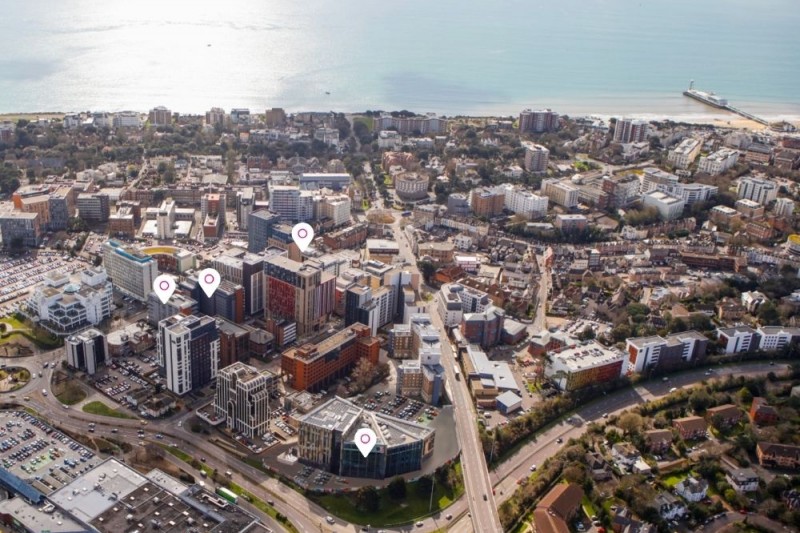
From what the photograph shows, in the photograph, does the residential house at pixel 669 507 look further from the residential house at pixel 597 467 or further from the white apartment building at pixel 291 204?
the white apartment building at pixel 291 204

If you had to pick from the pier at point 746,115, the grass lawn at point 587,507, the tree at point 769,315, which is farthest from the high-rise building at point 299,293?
the pier at point 746,115

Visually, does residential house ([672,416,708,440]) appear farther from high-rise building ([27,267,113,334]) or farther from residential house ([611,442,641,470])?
high-rise building ([27,267,113,334])

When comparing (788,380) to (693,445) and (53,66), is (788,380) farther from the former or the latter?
(53,66)

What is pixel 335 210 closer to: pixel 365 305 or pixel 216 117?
pixel 365 305

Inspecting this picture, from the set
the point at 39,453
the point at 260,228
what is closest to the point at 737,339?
the point at 260,228

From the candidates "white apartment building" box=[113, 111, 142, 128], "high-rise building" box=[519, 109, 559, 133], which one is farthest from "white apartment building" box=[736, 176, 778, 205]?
"white apartment building" box=[113, 111, 142, 128]

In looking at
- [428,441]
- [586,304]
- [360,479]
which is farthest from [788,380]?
[360,479]
